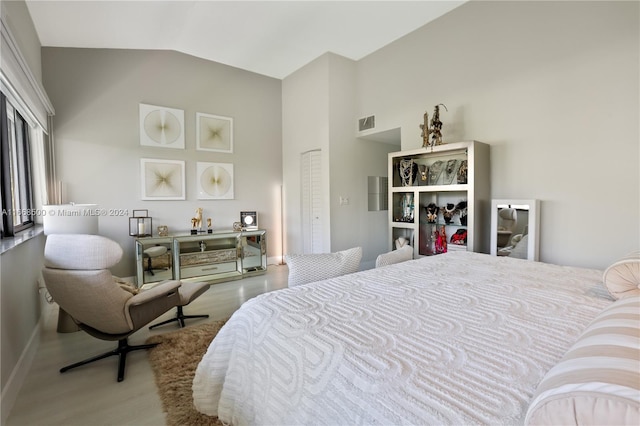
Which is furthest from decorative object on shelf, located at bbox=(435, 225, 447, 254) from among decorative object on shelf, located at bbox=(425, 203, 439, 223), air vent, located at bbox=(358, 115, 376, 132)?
air vent, located at bbox=(358, 115, 376, 132)

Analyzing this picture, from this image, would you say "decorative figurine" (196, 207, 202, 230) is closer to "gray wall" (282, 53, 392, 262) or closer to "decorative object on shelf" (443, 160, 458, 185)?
"gray wall" (282, 53, 392, 262)

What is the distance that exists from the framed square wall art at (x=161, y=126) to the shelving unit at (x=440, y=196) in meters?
3.02

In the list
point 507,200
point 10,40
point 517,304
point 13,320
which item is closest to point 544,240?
point 507,200

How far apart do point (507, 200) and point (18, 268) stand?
3864 millimetres

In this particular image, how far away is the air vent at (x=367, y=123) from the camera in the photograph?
411 centimetres

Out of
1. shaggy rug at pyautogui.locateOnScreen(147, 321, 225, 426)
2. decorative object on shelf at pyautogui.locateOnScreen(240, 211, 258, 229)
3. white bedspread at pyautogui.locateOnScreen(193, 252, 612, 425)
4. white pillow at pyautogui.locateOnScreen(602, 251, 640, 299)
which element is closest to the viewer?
white bedspread at pyautogui.locateOnScreen(193, 252, 612, 425)

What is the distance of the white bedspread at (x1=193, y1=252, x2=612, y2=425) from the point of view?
0.67m

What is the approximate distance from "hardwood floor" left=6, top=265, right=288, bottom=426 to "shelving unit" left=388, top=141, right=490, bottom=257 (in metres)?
2.69

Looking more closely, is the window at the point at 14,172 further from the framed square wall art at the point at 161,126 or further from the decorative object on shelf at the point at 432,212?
the decorative object on shelf at the point at 432,212

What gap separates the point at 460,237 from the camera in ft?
9.93

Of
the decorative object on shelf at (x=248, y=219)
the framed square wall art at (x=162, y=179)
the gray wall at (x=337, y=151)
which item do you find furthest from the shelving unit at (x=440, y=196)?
the framed square wall art at (x=162, y=179)

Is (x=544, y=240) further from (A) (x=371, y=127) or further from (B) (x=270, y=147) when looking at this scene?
(B) (x=270, y=147)

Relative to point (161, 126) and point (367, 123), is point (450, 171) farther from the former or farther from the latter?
point (161, 126)

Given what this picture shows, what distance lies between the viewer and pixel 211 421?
149 cm
